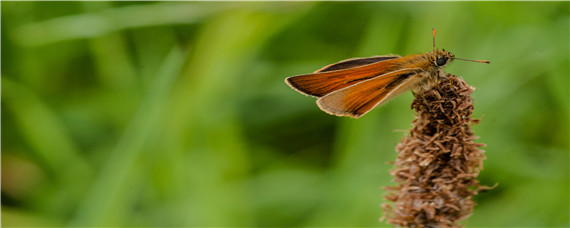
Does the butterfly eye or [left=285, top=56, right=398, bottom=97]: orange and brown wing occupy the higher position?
[left=285, top=56, right=398, bottom=97]: orange and brown wing

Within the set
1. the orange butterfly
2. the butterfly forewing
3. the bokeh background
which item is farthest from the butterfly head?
the bokeh background

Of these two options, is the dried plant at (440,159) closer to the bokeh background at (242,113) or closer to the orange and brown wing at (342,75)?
the orange and brown wing at (342,75)

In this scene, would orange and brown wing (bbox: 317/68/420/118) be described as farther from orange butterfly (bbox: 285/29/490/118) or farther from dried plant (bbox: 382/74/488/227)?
dried plant (bbox: 382/74/488/227)

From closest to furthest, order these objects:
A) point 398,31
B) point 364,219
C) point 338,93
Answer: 1. point 338,93
2. point 364,219
3. point 398,31

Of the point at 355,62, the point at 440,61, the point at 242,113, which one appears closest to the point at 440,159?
the point at 440,61

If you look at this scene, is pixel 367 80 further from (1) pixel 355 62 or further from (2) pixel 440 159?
(2) pixel 440 159

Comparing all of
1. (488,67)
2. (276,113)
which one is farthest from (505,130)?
(276,113)

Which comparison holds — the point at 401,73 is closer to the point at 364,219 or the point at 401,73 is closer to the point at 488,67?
the point at 364,219
